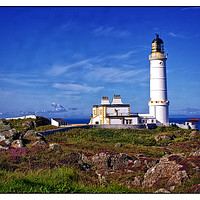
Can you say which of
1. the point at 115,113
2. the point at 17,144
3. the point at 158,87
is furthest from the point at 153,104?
the point at 17,144

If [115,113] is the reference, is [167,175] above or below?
below

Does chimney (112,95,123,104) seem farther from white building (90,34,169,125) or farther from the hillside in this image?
the hillside

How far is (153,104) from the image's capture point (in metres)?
49.9

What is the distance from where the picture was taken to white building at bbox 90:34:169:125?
48.0 m

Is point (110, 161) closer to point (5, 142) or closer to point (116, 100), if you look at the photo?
point (5, 142)

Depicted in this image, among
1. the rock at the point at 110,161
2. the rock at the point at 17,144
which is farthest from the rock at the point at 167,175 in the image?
the rock at the point at 17,144

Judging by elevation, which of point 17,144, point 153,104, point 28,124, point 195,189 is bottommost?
point 195,189

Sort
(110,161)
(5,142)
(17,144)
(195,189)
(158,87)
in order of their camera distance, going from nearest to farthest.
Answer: (195,189)
(110,161)
(17,144)
(5,142)
(158,87)

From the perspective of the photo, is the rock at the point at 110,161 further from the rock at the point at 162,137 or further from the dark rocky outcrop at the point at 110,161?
the rock at the point at 162,137

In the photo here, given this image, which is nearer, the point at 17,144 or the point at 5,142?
the point at 17,144

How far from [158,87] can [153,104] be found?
326 cm

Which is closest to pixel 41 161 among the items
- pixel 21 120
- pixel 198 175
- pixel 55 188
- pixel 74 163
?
pixel 74 163

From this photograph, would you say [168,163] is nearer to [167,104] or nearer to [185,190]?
[185,190]

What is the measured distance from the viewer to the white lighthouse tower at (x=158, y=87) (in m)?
49.6
